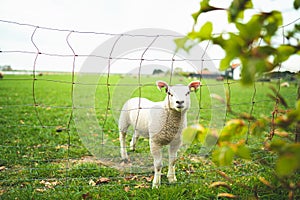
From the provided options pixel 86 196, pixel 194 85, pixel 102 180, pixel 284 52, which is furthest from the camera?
pixel 102 180

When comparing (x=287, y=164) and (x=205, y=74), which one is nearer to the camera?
(x=287, y=164)

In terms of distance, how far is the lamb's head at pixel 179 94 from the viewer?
312cm

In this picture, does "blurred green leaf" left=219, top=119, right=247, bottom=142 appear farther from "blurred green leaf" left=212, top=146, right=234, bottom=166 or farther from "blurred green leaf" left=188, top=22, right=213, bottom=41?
"blurred green leaf" left=188, top=22, right=213, bottom=41

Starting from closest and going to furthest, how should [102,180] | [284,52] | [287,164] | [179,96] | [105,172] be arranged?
[287,164] < [284,52] < [179,96] < [102,180] < [105,172]

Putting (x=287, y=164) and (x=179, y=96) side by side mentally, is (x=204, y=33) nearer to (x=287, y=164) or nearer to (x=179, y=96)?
(x=287, y=164)

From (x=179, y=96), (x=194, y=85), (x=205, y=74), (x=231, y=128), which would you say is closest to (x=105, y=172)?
(x=179, y=96)

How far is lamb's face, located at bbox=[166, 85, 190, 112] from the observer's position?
123 inches

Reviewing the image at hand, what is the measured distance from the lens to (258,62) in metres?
0.69

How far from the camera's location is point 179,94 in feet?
10.3

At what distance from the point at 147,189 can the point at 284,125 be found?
2.62m

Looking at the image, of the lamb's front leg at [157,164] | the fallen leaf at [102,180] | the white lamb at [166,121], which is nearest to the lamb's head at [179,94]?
the white lamb at [166,121]

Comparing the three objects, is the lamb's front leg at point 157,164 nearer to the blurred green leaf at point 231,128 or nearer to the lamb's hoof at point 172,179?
the lamb's hoof at point 172,179

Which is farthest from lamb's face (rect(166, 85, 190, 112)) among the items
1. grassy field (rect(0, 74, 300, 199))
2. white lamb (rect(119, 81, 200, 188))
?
grassy field (rect(0, 74, 300, 199))

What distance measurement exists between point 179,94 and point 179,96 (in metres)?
0.03
